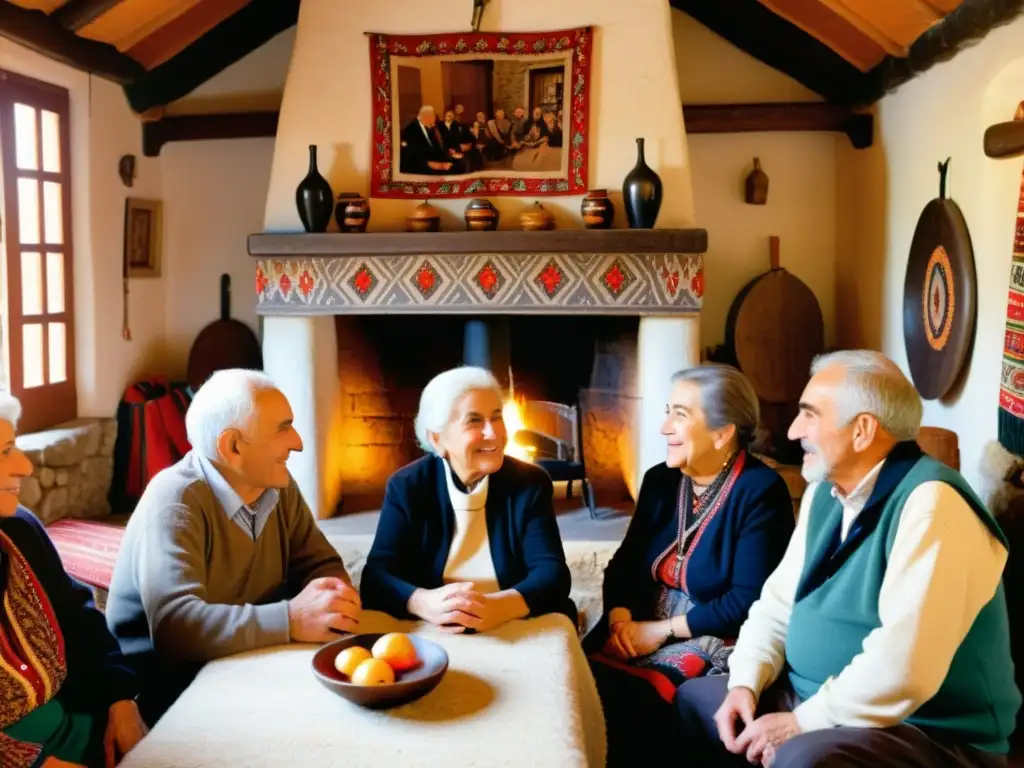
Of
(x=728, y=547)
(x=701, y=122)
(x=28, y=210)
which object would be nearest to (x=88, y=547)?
(x=28, y=210)

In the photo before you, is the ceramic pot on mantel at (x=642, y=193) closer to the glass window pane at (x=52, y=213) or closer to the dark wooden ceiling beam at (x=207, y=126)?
the dark wooden ceiling beam at (x=207, y=126)

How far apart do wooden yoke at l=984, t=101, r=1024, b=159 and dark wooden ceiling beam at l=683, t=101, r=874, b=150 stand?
6.97 feet

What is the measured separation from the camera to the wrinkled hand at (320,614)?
1785 mm

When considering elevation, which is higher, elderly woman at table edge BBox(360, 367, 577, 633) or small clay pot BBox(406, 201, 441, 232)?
small clay pot BBox(406, 201, 441, 232)

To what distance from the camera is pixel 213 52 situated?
486cm

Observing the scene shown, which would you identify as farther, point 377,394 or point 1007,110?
point 377,394

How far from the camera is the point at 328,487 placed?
4.27 m

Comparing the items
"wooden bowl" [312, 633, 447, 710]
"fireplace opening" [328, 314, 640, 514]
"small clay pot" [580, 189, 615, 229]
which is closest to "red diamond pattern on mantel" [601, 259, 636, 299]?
"small clay pot" [580, 189, 615, 229]

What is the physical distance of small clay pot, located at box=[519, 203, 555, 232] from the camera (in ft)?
13.1

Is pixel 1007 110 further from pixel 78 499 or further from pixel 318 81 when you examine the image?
pixel 78 499

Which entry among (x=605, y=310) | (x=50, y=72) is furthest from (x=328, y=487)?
(x=50, y=72)

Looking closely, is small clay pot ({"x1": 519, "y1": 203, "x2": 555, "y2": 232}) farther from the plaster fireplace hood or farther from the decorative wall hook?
the decorative wall hook

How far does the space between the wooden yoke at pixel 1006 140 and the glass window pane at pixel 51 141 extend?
3.62m

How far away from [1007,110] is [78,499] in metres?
3.96
